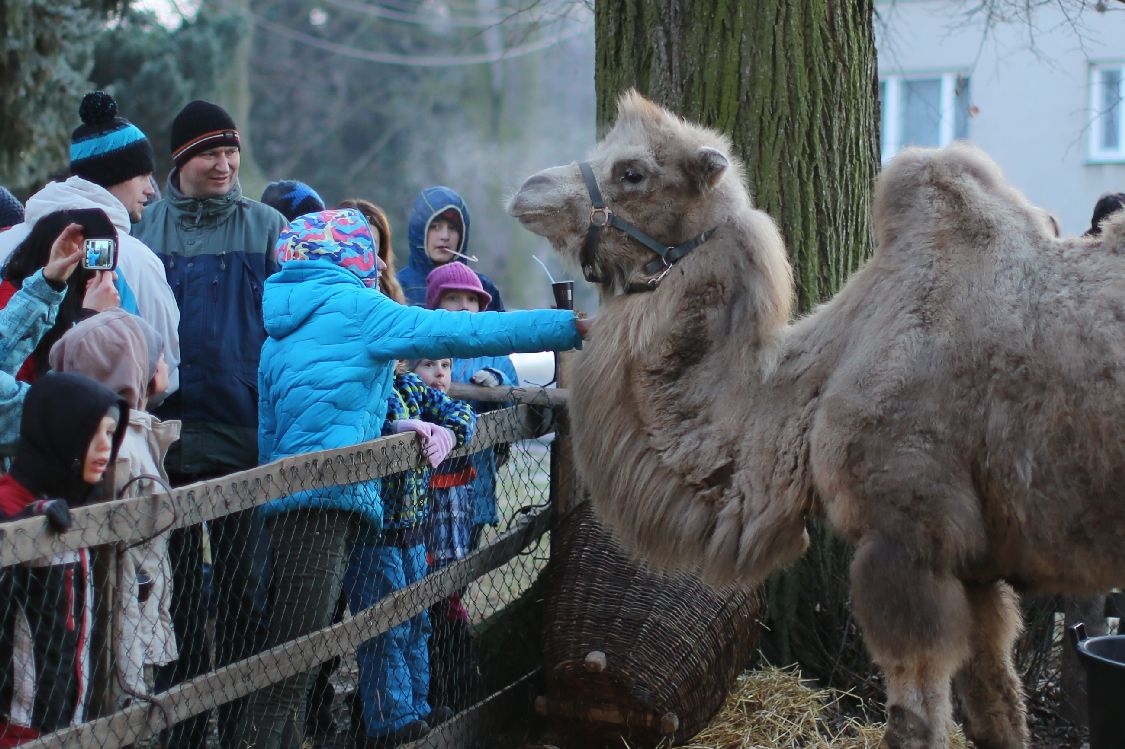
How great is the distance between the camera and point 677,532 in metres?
4.61

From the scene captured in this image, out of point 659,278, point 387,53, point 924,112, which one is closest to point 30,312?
point 659,278

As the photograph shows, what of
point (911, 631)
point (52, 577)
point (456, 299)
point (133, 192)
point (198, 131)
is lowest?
point (911, 631)

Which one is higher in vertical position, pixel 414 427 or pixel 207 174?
pixel 207 174

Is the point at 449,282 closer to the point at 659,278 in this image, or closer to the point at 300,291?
the point at 300,291

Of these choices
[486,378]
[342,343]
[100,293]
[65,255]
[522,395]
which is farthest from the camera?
[486,378]

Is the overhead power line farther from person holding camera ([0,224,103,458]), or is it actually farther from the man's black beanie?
person holding camera ([0,224,103,458])

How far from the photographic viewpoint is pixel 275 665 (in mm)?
4508

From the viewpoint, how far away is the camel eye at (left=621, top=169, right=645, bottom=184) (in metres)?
4.84

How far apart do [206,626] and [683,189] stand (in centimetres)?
239

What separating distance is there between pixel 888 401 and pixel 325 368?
204cm

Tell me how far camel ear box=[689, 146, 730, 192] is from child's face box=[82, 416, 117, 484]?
2.19m

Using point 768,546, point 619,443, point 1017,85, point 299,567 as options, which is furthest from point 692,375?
point 1017,85

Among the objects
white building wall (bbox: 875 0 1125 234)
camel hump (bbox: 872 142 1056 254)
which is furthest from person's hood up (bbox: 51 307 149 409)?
white building wall (bbox: 875 0 1125 234)

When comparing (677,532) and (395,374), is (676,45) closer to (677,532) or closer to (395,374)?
(395,374)
